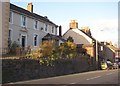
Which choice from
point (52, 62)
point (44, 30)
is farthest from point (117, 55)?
point (52, 62)

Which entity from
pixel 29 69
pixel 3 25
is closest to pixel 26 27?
pixel 3 25

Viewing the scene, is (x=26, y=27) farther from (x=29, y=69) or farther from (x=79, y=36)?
(x=79, y=36)

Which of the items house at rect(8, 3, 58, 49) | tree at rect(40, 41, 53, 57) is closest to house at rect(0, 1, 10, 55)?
tree at rect(40, 41, 53, 57)

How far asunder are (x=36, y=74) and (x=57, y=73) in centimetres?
694

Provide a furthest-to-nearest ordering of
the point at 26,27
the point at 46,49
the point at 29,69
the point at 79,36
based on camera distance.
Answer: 1. the point at 79,36
2. the point at 26,27
3. the point at 46,49
4. the point at 29,69

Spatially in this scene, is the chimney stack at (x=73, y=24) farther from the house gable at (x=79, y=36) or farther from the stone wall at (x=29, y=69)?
the stone wall at (x=29, y=69)

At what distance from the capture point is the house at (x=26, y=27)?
47.0 meters

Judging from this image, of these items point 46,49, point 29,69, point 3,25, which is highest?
point 3,25

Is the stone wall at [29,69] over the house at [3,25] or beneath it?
beneath

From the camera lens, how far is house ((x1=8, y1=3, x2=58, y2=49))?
4697 cm

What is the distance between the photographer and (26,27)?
5134 cm

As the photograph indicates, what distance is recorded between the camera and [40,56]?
3822 centimetres

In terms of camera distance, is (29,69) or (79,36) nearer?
(29,69)

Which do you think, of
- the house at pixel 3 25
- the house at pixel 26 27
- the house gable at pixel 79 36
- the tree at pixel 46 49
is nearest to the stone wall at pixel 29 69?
the tree at pixel 46 49
